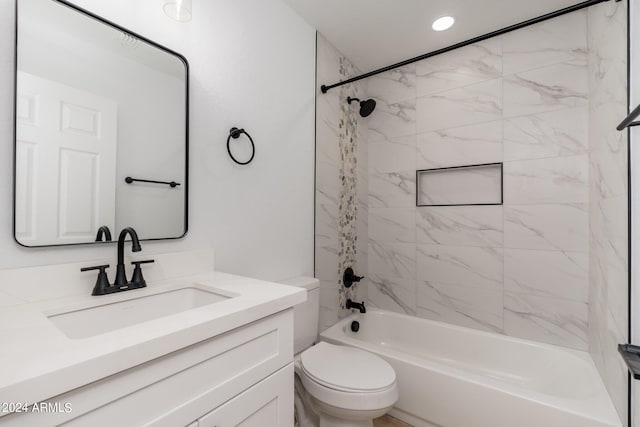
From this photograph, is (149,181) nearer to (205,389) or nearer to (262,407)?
(205,389)

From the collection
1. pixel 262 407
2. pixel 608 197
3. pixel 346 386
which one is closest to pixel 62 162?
pixel 262 407

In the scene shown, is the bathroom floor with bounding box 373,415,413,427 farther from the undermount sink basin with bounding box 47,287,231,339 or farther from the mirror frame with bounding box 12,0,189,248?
the mirror frame with bounding box 12,0,189,248

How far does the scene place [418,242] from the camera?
2.38 metres

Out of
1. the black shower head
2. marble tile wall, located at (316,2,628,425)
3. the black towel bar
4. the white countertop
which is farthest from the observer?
the black shower head

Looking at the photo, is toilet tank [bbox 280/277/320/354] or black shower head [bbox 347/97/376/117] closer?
toilet tank [bbox 280/277/320/354]

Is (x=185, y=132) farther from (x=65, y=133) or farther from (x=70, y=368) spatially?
(x=70, y=368)

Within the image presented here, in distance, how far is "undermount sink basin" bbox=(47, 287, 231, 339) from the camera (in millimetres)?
855

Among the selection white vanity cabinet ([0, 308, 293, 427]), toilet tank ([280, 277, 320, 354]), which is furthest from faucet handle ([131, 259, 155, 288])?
toilet tank ([280, 277, 320, 354])

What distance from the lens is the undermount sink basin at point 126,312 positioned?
85 cm

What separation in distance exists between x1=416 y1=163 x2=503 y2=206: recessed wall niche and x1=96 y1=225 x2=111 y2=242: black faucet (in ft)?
6.84

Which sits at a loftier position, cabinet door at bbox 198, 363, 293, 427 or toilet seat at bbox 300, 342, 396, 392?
cabinet door at bbox 198, 363, 293, 427

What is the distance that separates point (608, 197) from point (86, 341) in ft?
6.67

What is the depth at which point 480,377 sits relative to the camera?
4.98 ft

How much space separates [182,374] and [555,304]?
2.22m
